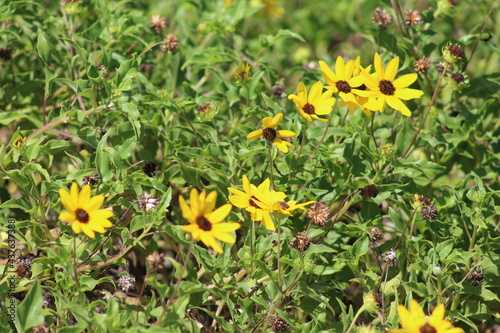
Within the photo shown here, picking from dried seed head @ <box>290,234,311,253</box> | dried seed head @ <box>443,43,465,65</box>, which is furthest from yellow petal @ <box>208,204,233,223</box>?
dried seed head @ <box>443,43,465,65</box>

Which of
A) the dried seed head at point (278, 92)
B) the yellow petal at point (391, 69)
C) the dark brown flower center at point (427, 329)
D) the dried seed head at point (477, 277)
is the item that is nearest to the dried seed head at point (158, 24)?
the dried seed head at point (278, 92)

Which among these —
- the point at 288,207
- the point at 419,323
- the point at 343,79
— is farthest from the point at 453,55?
the point at 419,323

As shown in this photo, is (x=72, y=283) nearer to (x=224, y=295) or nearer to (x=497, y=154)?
(x=224, y=295)

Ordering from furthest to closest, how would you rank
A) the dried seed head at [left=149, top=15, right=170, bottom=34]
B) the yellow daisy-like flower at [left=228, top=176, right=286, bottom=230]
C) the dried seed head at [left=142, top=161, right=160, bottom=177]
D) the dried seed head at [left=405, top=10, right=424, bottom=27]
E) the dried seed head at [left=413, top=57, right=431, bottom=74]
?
1. the dried seed head at [left=149, top=15, right=170, bottom=34]
2. the dried seed head at [left=405, top=10, right=424, bottom=27]
3. the dried seed head at [left=413, top=57, right=431, bottom=74]
4. the dried seed head at [left=142, top=161, right=160, bottom=177]
5. the yellow daisy-like flower at [left=228, top=176, right=286, bottom=230]

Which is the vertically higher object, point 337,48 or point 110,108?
point 110,108

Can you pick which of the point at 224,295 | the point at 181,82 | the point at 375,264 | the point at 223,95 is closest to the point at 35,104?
the point at 181,82

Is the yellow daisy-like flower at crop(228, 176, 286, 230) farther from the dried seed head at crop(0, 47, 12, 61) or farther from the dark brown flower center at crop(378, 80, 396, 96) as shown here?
the dried seed head at crop(0, 47, 12, 61)

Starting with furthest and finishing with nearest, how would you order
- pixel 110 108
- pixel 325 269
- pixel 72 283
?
pixel 110 108
pixel 325 269
pixel 72 283
